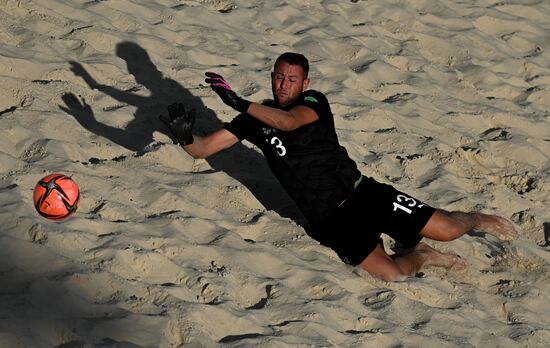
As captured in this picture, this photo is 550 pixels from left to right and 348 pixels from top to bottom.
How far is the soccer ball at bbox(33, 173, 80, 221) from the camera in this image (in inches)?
186

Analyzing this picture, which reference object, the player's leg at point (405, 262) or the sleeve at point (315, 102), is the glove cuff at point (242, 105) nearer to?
the sleeve at point (315, 102)

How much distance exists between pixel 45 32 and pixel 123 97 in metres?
0.93

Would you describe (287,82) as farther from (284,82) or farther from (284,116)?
(284,116)

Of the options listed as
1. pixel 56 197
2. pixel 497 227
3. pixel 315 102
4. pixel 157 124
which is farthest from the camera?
pixel 157 124

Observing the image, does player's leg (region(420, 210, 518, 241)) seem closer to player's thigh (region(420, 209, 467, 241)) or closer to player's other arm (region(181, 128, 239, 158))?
player's thigh (region(420, 209, 467, 241))

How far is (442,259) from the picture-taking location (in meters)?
5.44

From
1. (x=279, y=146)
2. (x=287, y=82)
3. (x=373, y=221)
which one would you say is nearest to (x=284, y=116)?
(x=287, y=82)

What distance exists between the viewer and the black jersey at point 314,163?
5430mm

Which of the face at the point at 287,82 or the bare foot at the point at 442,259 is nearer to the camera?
the face at the point at 287,82

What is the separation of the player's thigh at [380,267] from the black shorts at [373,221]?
0.10 meters

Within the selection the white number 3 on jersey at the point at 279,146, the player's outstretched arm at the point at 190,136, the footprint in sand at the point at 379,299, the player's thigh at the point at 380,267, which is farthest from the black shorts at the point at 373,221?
the player's outstretched arm at the point at 190,136

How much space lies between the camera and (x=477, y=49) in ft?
27.0

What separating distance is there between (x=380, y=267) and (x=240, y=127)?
49.9 inches

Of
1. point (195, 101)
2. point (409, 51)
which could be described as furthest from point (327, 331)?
point (409, 51)
